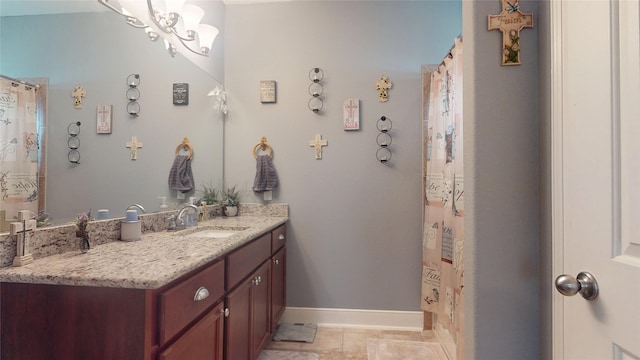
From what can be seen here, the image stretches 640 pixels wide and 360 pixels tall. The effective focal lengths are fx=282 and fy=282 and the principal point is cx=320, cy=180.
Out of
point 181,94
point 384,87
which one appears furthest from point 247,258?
point 384,87

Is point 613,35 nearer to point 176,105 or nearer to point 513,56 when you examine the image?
point 513,56

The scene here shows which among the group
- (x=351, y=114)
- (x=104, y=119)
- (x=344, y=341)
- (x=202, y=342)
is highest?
(x=351, y=114)

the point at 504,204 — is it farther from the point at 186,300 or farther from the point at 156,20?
the point at 156,20

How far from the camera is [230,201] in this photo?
2.32m

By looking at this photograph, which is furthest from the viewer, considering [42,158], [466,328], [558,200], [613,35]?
[42,158]

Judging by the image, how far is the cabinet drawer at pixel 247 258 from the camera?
1298 millimetres

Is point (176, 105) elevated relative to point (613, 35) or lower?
elevated

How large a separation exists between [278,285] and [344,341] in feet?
2.07

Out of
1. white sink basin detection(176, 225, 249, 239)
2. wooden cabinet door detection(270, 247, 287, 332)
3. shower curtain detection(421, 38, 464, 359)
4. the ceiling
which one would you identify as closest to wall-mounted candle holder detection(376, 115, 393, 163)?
shower curtain detection(421, 38, 464, 359)

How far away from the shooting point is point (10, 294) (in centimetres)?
82

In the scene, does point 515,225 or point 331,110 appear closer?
point 515,225

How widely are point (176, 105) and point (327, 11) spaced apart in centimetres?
145

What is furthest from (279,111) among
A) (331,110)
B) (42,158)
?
(42,158)

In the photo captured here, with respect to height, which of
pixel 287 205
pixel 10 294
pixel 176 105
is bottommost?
pixel 10 294
